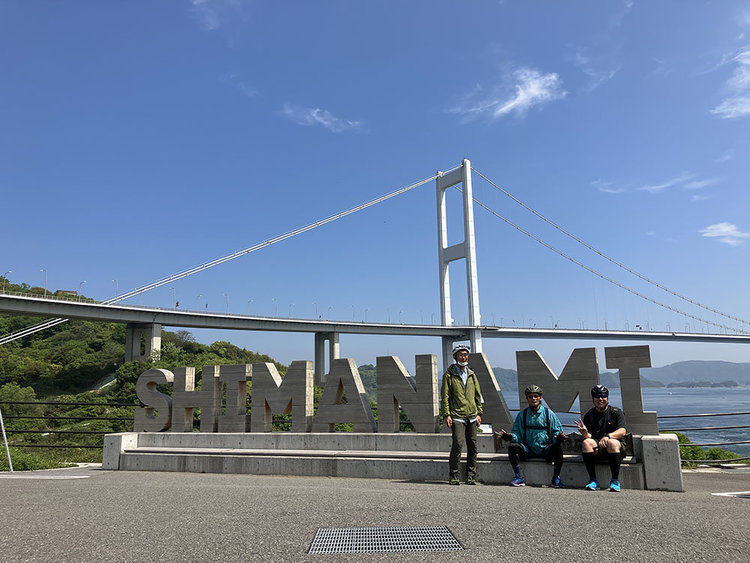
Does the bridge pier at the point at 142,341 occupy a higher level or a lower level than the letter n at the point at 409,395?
higher

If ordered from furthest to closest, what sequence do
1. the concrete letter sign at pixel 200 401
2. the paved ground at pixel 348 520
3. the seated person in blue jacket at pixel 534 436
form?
the concrete letter sign at pixel 200 401, the seated person in blue jacket at pixel 534 436, the paved ground at pixel 348 520

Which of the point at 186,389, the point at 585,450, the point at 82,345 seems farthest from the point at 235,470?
the point at 82,345

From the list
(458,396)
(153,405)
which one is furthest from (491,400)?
(153,405)

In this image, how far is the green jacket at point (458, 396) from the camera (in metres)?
6.51

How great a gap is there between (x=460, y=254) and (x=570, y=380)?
1826 inches

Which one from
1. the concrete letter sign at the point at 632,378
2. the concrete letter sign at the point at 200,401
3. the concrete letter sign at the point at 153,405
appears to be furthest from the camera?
the concrete letter sign at the point at 153,405

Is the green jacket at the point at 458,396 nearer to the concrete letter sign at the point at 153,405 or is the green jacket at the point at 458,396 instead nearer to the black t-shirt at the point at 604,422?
the black t-shirt at the point at 604,422

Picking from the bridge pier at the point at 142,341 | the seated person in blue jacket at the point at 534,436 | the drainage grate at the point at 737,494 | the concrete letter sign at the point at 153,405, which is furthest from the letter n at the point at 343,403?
the bridge pier at the point at 142,341

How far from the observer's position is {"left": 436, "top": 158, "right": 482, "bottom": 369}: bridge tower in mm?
52344

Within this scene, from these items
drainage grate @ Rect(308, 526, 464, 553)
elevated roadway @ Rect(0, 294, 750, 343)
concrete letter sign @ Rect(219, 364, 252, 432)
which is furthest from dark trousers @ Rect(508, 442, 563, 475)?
elevated roadway @ Rect(0, 294, 750, 343)

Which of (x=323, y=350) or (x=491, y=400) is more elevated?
(x=323, y=350)

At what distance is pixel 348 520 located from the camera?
4215 mm

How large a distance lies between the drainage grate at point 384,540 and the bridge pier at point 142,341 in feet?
155

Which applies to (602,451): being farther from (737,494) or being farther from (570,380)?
(570,380)
